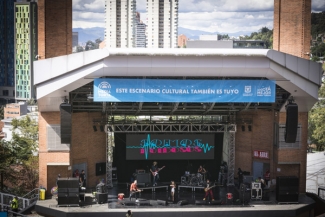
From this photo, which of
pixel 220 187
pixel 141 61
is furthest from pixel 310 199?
pixel 141 61

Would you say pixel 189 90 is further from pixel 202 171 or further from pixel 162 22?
pixel 162 22

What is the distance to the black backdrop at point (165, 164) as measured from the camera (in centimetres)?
2528

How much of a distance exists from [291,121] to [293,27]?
4511mm

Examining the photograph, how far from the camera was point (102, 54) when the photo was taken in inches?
744

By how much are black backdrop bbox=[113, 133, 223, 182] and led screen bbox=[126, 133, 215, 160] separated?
430 millimetres

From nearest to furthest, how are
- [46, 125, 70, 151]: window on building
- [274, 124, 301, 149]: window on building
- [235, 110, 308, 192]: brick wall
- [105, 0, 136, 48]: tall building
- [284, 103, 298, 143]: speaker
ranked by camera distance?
[284, 103, 298, 143]: speaker
[46, 125, 70, 151]: window on building
[274, 124, 301, 149]: window on building
[235, 110, 308, 192]: brick wall
[105, 0, 136, 48]: tall building

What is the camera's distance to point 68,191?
20.4 meters

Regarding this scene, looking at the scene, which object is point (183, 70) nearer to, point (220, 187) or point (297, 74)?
point (297, 74)

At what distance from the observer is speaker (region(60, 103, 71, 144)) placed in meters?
20.2

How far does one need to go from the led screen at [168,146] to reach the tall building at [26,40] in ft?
448

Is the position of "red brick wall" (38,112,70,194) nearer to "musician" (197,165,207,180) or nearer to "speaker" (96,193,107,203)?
"speaker" (96,193,107,203)

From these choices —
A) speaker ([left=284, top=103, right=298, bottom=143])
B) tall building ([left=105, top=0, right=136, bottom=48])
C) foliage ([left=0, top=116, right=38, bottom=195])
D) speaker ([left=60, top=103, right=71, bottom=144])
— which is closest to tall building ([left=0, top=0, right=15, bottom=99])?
tall building ([left=105, top=0, right=136, bottom=48])

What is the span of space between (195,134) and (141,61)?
6900mm

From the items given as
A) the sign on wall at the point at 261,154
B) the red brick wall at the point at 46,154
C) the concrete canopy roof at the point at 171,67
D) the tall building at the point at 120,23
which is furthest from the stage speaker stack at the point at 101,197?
the tall building at the point at 120,23
